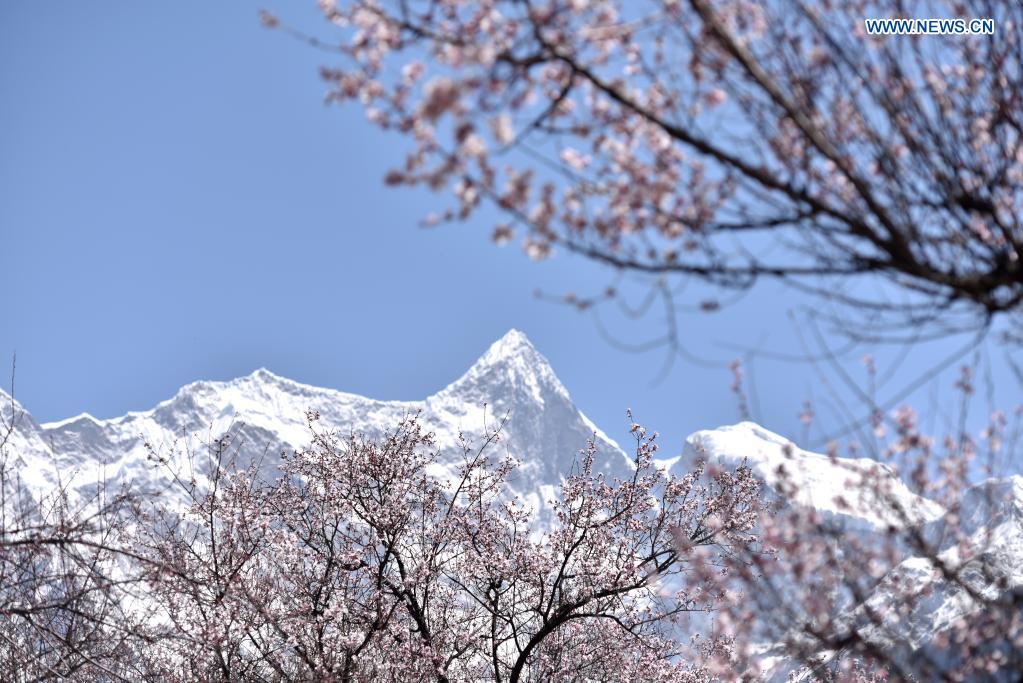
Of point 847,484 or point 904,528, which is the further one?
point 847,484

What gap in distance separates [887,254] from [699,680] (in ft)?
44.3

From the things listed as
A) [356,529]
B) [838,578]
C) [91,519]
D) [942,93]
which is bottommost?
[838,578]

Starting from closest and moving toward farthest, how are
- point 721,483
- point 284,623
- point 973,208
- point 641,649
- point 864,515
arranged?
point 973,208, point 864,515, point 284,623, point 721,483, point 641,649

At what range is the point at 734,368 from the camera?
6.93 metres

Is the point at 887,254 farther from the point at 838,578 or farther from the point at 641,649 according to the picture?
the point at 641,649

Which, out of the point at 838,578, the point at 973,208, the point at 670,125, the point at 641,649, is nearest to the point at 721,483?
the point at 641,649

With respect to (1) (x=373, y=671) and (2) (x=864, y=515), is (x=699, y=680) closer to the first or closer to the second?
(1) (x=373, y=671)

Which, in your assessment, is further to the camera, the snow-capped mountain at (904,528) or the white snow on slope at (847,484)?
the white snow on slope at (847,484)

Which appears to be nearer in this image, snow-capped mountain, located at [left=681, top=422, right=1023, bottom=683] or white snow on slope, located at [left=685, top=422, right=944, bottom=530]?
snow-capped mountain, located at [left=681, top=422, right=1023, bottom=683]

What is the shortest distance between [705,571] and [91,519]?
4511 millimetres

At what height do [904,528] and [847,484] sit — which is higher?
[847,484]

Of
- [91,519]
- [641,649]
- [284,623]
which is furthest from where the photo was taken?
[641,649]

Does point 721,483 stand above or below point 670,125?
above

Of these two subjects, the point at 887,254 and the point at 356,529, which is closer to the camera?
the point at 887,254
